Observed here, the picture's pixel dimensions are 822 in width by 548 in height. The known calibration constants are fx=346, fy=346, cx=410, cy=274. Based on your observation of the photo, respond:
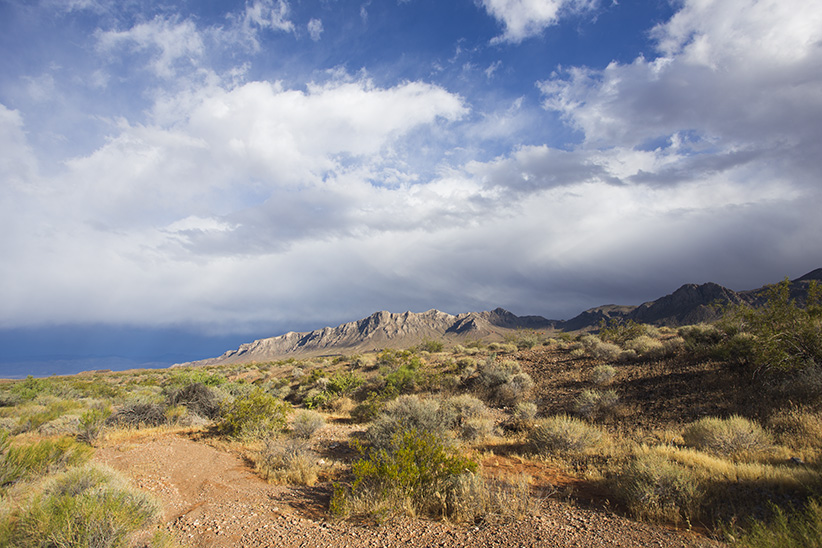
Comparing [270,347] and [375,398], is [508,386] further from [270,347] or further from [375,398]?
[270,347]

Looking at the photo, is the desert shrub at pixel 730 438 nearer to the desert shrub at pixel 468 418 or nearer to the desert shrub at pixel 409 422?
the desert shrub at pixel 468 418

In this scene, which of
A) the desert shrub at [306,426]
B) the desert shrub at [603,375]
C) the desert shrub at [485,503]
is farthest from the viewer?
the desert shrub at [603,375]

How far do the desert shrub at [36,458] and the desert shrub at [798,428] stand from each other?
16907 millimetres

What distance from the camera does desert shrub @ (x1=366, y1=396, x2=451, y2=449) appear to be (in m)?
10.4

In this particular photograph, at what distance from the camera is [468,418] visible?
45.2 ft

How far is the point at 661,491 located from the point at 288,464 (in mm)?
8473

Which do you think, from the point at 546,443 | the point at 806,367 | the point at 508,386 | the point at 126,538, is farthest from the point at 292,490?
the point at 806,367

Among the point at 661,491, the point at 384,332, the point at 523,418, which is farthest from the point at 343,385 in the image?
the point at 384,332

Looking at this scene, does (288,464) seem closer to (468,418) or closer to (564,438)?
(468,418)

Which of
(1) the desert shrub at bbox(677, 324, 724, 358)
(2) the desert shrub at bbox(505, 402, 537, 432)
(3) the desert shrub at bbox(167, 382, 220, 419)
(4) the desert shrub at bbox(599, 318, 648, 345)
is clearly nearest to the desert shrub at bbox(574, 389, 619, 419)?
(2) the desert shrub at bbox(505, 402, 537, 432)

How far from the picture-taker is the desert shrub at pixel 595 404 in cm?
1310

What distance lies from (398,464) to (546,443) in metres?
5.55

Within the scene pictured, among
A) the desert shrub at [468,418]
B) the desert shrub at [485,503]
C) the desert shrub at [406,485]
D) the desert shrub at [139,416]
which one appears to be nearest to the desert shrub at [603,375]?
the desert shrub at [468,418]

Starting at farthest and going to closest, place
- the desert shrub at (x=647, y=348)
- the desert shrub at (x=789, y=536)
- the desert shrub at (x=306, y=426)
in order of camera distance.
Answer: the desert shrub at (x=647, y=348)
the desert shrub at (x=306, y=426)
the desert shrub at (x=789, y=536)
